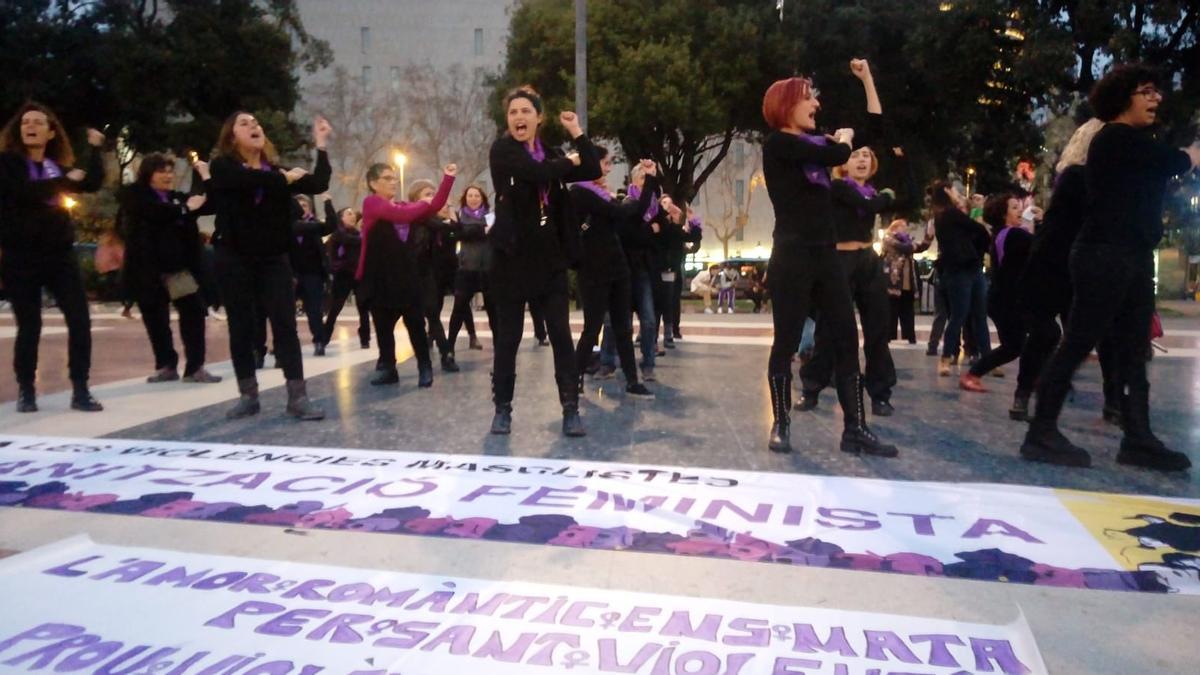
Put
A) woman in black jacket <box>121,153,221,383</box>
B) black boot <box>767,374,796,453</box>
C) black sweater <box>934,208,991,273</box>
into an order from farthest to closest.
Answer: black sweater <box>934,208,991,273</box>, woman in black jacket <box>121,153,221,383</box>, black boot <box>767,374,796,453</box>

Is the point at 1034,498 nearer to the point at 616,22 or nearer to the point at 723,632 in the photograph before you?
the point at 723,632

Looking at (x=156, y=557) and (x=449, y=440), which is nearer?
(x=156, y=557)

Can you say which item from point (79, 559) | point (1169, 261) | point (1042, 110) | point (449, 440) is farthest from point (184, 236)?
point (1169, 261)

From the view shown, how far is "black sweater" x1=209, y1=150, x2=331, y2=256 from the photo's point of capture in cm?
509

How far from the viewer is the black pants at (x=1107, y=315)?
3.92m

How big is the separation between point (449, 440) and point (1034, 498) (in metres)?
2.67

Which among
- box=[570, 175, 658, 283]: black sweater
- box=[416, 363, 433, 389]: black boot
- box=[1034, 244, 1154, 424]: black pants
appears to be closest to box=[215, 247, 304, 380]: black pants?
box=[416, 363, 433, 389]: black boot

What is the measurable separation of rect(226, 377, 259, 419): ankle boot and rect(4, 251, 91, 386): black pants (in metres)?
1.03

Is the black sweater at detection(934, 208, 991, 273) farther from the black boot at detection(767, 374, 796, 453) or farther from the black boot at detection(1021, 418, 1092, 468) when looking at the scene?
the black boot at detection(767, 374, 796, 453)

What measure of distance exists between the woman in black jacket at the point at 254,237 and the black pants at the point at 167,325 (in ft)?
5.13

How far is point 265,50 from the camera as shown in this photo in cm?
2917

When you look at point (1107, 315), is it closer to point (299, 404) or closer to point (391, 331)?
point (299, 404)

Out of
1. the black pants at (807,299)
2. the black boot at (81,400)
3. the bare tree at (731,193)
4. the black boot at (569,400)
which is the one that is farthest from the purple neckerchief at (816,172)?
the bare tree at (731,193)

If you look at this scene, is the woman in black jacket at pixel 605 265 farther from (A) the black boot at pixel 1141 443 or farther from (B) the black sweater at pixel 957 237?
(A) the black boot at pixel 1141 443
